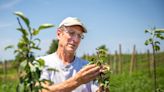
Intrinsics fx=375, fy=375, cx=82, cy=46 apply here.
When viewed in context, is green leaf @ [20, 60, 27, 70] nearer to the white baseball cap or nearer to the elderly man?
the elderly man

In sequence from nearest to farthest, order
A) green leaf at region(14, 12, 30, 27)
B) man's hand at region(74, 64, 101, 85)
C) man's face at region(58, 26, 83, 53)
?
green leaf at region(14, 12, 30, 27) → man's hand at region(74, 64, 101, 85) → man's face at region(58, 26, 83, 53)

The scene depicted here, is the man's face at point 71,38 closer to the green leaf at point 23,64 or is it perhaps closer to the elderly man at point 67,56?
the elderly man at point 67,56

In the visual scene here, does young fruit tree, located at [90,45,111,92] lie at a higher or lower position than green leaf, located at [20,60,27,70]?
lower

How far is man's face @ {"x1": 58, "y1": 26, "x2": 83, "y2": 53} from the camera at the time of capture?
3.71 metres

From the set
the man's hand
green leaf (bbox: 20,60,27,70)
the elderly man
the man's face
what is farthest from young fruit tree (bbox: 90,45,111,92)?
green leaf (bbox: 20,60,27,70)

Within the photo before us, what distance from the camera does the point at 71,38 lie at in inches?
146

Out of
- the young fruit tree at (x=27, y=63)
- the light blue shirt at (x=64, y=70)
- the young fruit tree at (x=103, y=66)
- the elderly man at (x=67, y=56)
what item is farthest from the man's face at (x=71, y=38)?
the young fruit tree at (x=27, y=63)

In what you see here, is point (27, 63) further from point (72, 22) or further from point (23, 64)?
point (72, 22)

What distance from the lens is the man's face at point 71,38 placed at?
371 cm

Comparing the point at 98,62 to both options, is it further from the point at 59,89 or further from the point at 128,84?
the point at 128,84

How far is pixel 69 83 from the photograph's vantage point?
326cm

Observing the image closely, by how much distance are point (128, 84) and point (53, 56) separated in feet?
31.6

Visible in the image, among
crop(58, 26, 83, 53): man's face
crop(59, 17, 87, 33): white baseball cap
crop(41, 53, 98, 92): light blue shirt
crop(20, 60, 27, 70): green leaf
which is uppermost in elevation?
crop(59, 17, 87, 33): white baseball cap

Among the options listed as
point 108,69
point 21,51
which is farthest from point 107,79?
point 21,51
